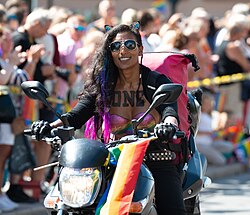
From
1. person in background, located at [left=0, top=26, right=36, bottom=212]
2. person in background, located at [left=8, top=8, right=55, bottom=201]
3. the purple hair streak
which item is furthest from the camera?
person in background, located at [left=8, top=8, right=55, bottom=201]

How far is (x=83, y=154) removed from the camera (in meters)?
4.96

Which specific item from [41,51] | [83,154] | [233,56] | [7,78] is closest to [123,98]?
[83,154]

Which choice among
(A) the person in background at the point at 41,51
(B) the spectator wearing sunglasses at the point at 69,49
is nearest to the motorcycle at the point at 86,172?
(A) the person in background at the point at 41,51

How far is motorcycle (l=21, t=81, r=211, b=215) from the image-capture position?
16.1ft

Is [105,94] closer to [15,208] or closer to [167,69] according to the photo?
[167,69]

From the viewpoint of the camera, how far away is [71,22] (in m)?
12.2

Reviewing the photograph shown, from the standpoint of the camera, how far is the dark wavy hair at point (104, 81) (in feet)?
19.2

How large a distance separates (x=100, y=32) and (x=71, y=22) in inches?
21.8

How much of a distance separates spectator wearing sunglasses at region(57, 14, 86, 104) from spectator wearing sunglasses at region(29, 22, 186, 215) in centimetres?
506

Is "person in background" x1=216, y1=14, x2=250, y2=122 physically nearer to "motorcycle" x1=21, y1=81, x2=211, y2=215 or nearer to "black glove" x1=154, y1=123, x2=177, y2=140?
"motorcycle" x1=21, y1=81, x2=211, y2=215

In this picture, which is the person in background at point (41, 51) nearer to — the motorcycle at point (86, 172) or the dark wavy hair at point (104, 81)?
the dark wavy hair at point (104, 81)

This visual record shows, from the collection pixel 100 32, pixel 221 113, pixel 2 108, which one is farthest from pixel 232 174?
pixel 2 108

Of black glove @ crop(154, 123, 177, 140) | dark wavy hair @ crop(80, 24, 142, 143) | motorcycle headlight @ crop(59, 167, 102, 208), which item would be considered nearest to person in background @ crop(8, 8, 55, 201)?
dark wavy hair @ crop(80, 24, 142, 143)

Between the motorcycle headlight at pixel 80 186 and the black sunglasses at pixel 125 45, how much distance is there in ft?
3.51
